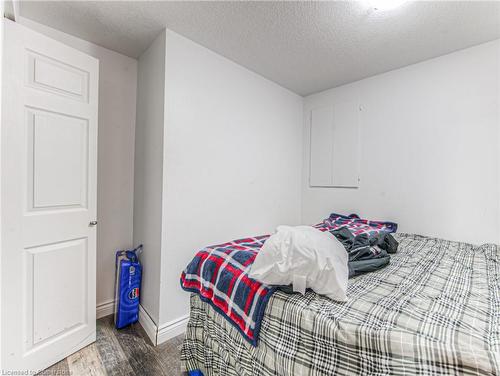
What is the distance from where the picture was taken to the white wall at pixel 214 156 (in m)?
1.80

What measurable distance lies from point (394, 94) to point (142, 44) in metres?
2.46

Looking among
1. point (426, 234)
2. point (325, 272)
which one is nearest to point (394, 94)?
point (426, 234)

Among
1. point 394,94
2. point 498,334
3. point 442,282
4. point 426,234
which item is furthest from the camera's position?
point 394,94

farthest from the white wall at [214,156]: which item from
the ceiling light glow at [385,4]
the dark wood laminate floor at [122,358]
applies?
the ceiling light glow at [385,4]

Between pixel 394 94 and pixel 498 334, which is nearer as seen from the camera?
pixel 498 334

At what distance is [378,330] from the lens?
756 mm

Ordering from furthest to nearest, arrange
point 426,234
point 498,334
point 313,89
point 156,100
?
1. point 313,89
2. point 426,234
3. point 156,100
4. point 498,334

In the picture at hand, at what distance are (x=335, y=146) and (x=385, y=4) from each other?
1.50 m

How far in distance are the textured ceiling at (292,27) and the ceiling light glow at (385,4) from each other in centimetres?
4

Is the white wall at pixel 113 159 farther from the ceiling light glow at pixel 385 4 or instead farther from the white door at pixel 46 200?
the ceiling light glow at pixel 385 4

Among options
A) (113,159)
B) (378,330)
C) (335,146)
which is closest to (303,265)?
(378,330)

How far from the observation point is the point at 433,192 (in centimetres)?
212

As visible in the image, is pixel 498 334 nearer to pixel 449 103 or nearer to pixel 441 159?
pixel 441 159

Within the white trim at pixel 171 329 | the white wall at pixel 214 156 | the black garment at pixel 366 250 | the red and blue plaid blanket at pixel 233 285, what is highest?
the white wall at pixel 214 156
